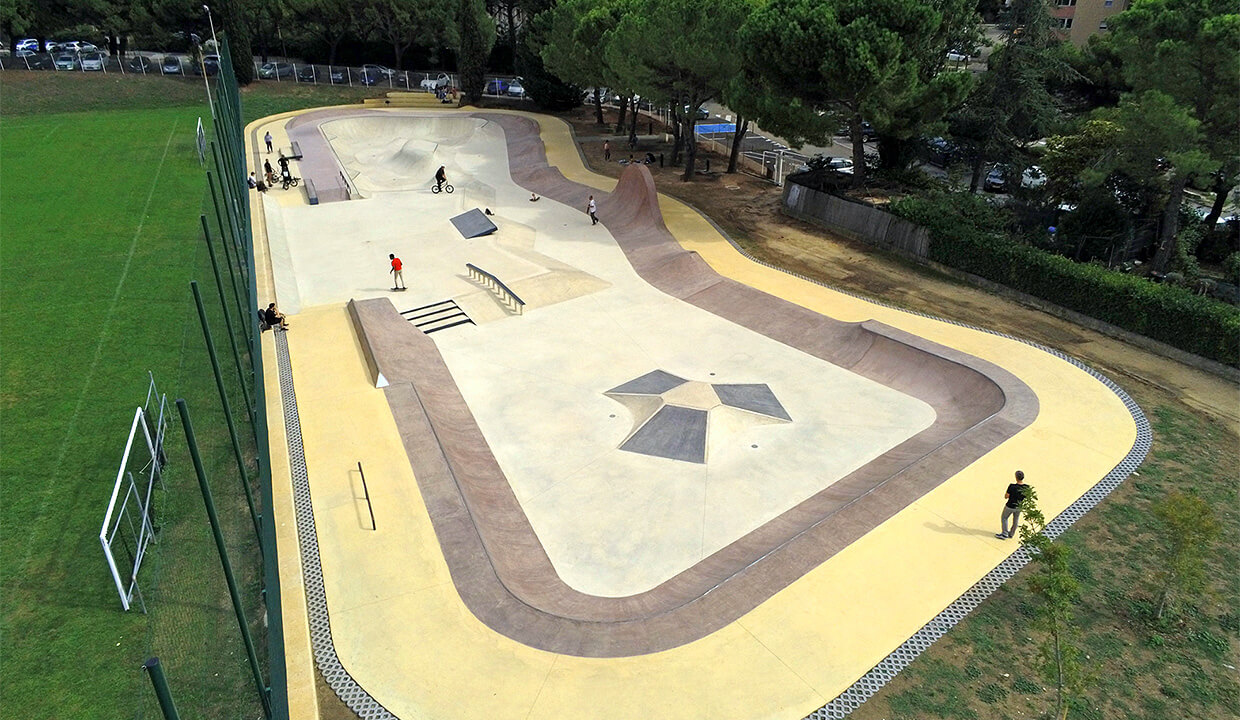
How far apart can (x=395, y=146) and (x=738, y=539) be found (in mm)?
36280

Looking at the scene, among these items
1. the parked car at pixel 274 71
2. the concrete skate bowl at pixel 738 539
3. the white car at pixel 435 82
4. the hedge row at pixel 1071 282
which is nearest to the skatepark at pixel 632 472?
the concrete skate bowl at pixel 738 539

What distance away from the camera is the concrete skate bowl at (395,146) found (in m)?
35.2

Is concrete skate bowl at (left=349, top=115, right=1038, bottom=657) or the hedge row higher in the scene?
the hedge row

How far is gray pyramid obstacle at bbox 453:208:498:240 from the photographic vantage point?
1048 inches

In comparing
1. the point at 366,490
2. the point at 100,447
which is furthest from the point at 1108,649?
the point at 100,447

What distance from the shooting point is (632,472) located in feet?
45.1

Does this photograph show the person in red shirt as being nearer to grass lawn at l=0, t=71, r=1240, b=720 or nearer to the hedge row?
grass lawn at l=0, t=71, r=1240, b=720

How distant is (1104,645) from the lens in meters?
9.13

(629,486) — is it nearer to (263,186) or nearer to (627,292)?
(627,292)

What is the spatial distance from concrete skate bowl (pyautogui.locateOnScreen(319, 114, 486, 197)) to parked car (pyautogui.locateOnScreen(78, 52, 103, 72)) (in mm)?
16671

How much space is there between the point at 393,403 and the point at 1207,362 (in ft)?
61.1

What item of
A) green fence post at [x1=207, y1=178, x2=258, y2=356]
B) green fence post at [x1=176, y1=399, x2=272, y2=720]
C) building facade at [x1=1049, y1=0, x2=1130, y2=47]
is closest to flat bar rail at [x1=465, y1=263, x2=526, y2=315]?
green fence post at [x1=207, y1=178, x2=258, y2=356]

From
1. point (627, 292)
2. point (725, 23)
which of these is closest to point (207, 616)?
point (627, 292)

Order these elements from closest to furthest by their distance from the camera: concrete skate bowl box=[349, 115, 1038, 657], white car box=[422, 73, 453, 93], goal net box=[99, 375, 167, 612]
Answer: goal net box=[99, 375, 167, 612] → concrete skate bowl box=[349, 115, 1038, 657] → white car box=[422, 73, 453, 93]
